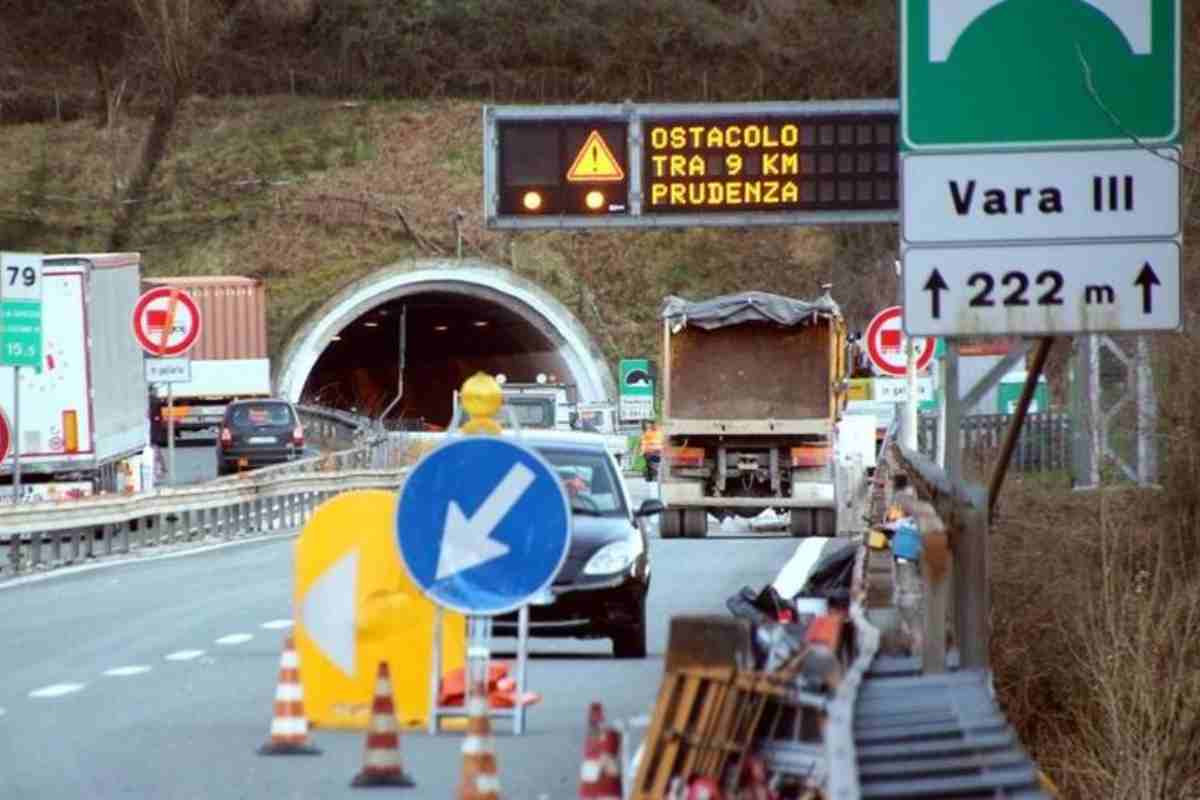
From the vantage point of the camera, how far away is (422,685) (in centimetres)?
1445

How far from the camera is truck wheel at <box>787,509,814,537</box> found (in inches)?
A: 1530

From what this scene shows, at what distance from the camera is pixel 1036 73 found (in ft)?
37.7

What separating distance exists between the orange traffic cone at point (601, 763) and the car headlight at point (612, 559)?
8.70 metres

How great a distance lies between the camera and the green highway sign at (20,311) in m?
31.5

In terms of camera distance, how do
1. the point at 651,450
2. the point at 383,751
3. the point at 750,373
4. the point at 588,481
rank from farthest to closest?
the point at 651,450
the point at 750,373
the point at 588,481
the point at 383,751

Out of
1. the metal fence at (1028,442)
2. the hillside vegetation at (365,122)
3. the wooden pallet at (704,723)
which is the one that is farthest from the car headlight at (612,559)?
the hillside vegetation at (365,122)

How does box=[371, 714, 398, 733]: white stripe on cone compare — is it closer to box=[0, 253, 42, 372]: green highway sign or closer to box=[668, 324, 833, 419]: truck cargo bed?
box=[0, 253, 42, 372]: green highway sign

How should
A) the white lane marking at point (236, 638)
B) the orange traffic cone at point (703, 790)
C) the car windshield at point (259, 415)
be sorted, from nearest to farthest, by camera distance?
the orange traffic cone at point (703, 790) → the white lane marking at point (236, 638) → the car windshield at point (259, 415)

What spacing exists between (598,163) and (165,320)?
5674 millimetres

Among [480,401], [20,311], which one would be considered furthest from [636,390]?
[480,401]

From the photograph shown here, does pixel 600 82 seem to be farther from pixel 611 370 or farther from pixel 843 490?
pixel 843 490

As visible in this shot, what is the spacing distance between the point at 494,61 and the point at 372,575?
69343mm

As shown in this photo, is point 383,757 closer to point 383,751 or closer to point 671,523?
point 383,751

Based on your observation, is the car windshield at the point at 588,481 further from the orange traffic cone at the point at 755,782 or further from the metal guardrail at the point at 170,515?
the metal guardrail at the point at 170,515
